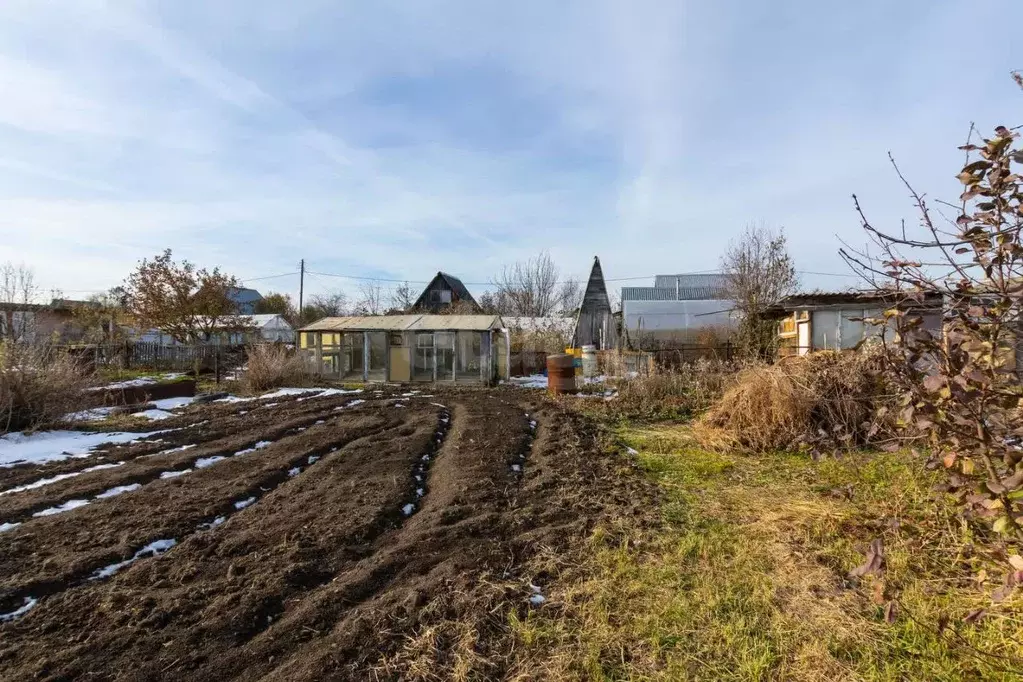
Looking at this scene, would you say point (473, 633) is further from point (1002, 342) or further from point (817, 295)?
point (817, 295)

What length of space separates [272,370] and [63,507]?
11714 millimetres

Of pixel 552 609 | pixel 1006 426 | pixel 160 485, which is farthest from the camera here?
pixel 160 485

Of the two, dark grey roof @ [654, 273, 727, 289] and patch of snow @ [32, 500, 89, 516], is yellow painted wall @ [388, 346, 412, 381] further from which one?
dark grey roof @ [654, 273, 727, 289]

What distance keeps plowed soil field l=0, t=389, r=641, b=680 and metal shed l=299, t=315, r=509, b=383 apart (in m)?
11.3

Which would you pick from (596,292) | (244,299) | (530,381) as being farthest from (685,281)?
(244,299)

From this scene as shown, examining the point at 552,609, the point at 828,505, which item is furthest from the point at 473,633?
the point at 828,505

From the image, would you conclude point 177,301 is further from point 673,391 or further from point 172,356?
point 673,391

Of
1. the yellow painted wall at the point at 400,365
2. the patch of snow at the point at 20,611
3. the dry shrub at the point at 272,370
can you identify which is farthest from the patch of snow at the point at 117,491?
the yellow painted wall at the point at 400,365

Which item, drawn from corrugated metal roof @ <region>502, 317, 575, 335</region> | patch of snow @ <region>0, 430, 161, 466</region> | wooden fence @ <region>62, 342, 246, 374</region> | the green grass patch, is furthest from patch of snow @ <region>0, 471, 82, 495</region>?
corrugated metal roof @ <region>502, 317, 575, 335</region>

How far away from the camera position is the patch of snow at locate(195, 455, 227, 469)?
6782 mm

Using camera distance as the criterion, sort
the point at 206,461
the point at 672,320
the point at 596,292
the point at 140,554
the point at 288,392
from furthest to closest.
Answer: the point at 596,292 < the point at 672,320 < the point at 288,392 < the point at 206,461 < the point at 140,554

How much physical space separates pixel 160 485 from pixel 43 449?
3.65 m

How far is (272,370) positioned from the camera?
16547 mm

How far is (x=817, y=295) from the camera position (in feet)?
48.5
